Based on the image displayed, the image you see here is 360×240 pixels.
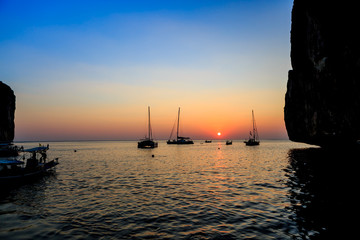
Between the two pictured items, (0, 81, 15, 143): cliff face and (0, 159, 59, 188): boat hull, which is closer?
(0, 159, 59, 188): boat hull

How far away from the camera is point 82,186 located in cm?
2105

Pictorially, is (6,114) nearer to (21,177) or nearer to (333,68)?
(21,177)

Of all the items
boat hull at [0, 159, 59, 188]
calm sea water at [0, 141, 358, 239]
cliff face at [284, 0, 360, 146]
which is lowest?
calm sea water at [0, 141, 358, 239]

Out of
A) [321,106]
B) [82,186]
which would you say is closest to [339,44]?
[321,106]

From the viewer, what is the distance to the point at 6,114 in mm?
86500

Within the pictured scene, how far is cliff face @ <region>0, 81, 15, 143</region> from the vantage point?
8394cm

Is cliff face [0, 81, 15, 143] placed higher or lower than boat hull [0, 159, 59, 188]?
higher

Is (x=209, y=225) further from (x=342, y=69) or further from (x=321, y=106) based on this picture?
(x=321, y=106)

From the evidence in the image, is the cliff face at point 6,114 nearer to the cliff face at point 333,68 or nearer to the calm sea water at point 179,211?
the calm sea water at point 179,211

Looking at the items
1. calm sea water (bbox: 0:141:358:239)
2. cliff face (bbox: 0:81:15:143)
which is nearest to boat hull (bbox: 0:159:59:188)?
calm sea water (bbox: 0:141:358:239)

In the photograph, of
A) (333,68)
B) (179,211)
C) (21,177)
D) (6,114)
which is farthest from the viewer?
(6,114)

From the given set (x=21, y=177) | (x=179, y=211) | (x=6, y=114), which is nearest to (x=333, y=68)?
(x=179, y=211)

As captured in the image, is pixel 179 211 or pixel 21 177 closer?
pixel 179 211

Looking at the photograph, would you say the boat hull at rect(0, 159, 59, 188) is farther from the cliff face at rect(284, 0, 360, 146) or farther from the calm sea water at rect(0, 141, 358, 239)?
the cliff face at rect(284, 0, 360, 146)
